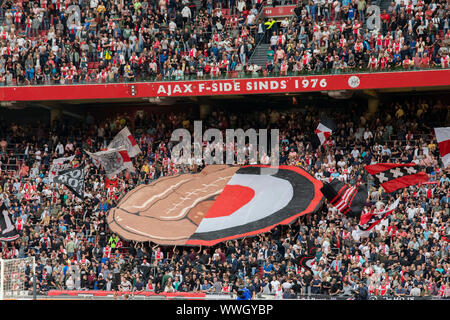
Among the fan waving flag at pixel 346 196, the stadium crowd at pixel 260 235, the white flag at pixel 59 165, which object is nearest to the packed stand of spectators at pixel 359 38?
the stadium crowd at pixel 260 235

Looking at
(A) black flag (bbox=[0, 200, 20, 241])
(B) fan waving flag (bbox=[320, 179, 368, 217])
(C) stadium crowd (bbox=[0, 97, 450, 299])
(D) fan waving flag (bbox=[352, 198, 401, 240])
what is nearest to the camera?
(C) stadium crowd (bbox=[0, 97, 450, 299])

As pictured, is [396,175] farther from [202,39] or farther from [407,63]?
[202,39]

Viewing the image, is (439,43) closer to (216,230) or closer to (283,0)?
(283,0)

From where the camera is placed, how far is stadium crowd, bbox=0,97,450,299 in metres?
A: 22.0

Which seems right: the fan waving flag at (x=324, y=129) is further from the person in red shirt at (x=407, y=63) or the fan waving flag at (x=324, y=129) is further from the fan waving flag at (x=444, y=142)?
the fan waving flag at (x=444, y=142)

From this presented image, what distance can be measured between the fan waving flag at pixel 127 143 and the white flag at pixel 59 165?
1678mm

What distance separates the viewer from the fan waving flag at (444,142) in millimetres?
24844

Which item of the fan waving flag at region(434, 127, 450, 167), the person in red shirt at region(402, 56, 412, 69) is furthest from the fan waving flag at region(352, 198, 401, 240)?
the person in red shirt at region(402, 56, 412, 69)

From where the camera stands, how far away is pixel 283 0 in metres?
30.9

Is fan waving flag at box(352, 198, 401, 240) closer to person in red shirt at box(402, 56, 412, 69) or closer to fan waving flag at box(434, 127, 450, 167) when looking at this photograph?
fan waving flag at box(434, 127, 450, 167)

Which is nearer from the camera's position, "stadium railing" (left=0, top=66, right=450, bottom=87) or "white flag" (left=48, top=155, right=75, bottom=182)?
"stadium railing" (left=0, top=66, right=450, bottom=87)

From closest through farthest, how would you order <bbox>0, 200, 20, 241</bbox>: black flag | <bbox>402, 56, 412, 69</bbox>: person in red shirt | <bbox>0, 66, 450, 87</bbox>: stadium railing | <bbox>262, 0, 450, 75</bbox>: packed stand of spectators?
<bbox>402, 56, 412, 69</bbox>: person in red shirt → <bbox>262, 0, 450, 75</bbox>: packed stand of spectators → <bbox>0, 66, 450, 87</bbox>: stadium railing → <bbox>0, 200, 20, 241</bbox>: black flag

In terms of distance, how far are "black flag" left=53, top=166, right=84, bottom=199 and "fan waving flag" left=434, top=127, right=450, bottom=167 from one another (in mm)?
12576

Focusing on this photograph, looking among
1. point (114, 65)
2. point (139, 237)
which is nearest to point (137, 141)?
point (114, 65)
